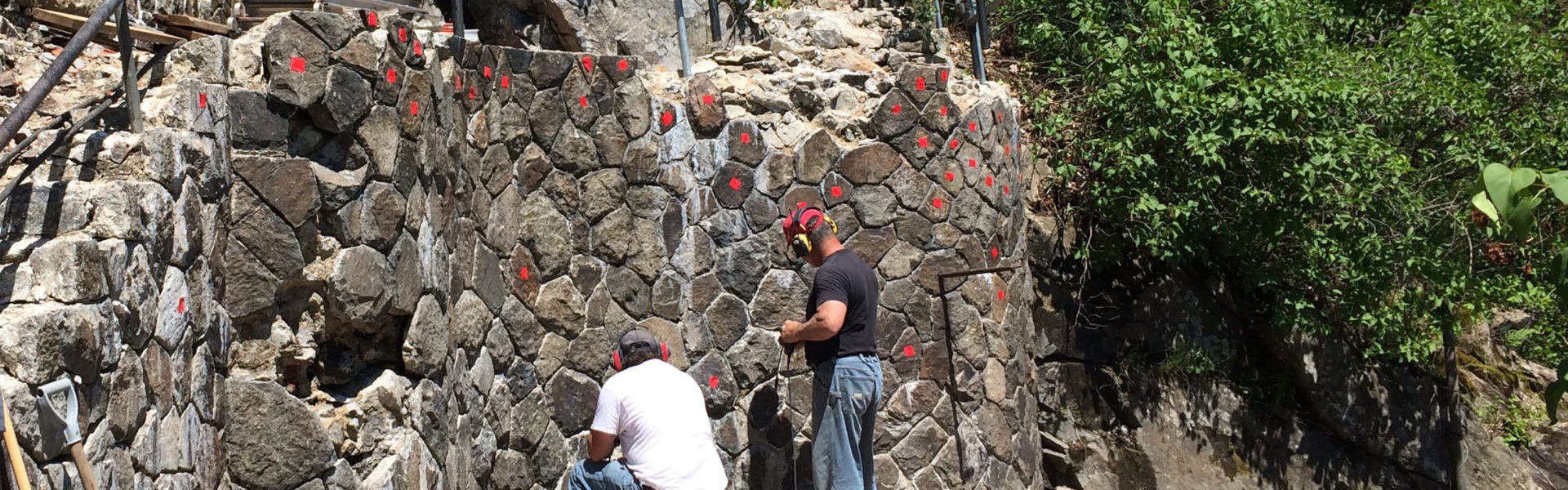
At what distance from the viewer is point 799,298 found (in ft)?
21.3

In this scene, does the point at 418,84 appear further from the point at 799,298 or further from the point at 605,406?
the point at 799,298

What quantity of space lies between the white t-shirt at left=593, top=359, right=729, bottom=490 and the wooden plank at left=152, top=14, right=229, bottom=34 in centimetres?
192

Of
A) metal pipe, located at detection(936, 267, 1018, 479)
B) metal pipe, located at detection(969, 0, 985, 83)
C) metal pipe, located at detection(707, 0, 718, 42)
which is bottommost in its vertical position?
metal pipe, located at detection(936, 267, 1018, 479)

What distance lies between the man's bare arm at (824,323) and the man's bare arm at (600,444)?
1.08 metres

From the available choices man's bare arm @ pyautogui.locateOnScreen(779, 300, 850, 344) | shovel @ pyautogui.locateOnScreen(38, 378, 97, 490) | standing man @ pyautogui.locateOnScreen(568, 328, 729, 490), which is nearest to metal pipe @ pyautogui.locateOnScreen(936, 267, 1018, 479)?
man's bare arm @ pyautogui.locateOnScreen(779, 300, 850, 344)

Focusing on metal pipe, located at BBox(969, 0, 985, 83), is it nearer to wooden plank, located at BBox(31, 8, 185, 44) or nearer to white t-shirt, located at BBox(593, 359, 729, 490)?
white t-shirt, located at BBox(593, 359, 729, 490)

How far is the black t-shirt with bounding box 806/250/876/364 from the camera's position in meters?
5.50

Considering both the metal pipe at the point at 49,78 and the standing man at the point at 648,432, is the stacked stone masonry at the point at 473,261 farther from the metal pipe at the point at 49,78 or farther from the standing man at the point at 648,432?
the standing man at the point at 648,432

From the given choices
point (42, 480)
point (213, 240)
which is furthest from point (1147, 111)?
point (42, 480)

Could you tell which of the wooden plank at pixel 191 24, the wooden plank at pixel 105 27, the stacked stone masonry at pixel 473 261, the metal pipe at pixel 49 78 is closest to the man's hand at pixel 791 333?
the stacked stone masonry at pixel 473 261

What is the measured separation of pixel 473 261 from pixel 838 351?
1662 millimetres

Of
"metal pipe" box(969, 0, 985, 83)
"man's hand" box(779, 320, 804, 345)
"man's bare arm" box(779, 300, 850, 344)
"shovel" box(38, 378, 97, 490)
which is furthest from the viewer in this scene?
"metal pipe" box(969, 0, 985, 83)

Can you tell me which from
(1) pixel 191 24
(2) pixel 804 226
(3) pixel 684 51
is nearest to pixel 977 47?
(3) pixel 684 51

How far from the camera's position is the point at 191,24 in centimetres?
436
